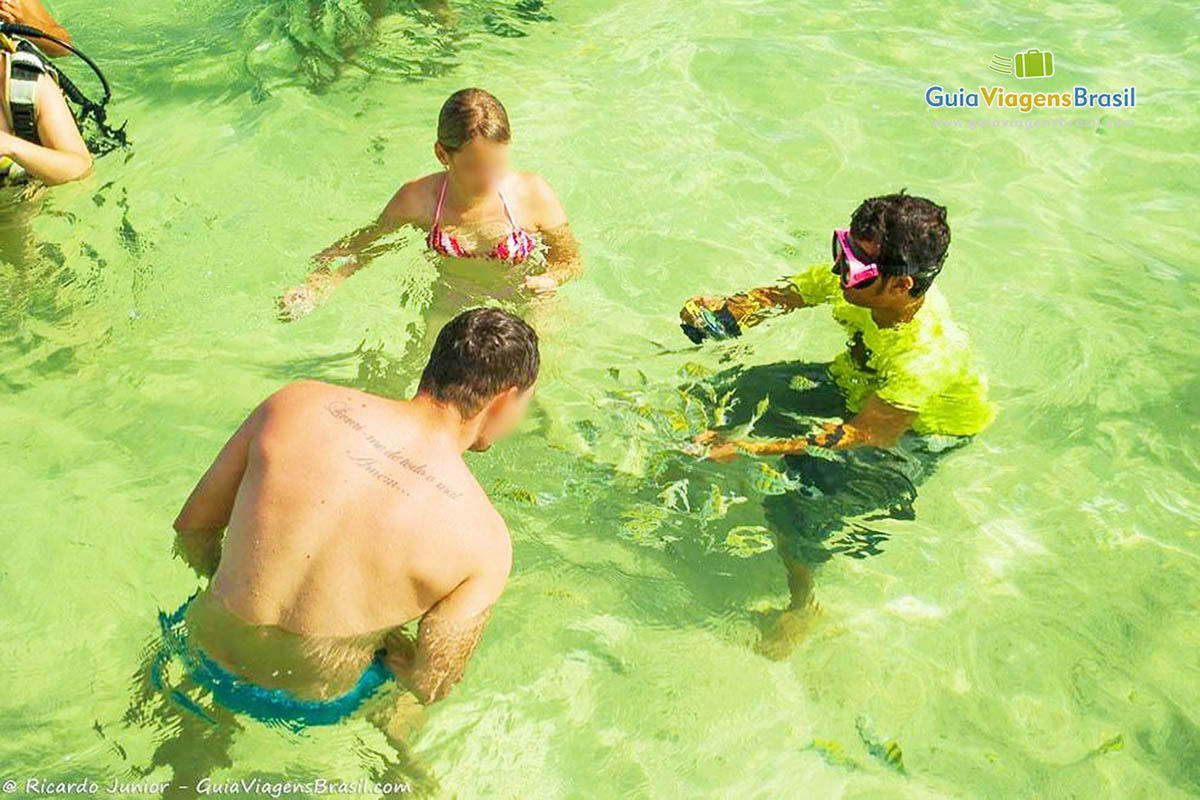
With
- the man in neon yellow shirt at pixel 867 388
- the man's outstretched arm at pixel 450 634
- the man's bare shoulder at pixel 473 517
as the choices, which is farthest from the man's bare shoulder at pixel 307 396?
the man in neon yellow shirt at pixel 867 388

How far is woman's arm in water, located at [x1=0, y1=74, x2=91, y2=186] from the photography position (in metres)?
4.43

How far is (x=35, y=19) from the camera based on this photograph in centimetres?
527

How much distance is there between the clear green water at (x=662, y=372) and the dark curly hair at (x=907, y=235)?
4.27 feet

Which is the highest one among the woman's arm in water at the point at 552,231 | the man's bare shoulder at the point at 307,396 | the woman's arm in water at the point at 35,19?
the woman's arm in water at the point at 35,19

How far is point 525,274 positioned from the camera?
472cm

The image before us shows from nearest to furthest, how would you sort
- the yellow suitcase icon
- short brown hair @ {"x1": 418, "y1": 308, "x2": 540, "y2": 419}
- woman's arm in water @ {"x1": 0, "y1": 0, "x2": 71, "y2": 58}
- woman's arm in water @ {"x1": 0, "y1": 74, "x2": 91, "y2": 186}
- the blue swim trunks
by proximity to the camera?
short brown hair @ {"x1": 418, "y1": 308, "x2": 540, "y2": 419}, the blue swim trunks, woman's arm in water @ {"x1": 0, "y1": 74, "x2": 91, "y2": 186}, woman's arm in water @ {"x1": 0, "y1": 0, "x2": 71, "y2": 58}, the yellow suitcase icon

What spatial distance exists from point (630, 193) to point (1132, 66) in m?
4.17

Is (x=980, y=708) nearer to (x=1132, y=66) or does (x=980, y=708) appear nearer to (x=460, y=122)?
(x=460, y=122)

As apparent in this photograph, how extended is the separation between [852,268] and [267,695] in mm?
2262

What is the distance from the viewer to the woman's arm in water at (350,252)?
4.51m

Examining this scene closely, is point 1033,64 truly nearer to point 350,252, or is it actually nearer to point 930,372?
point 930,372
